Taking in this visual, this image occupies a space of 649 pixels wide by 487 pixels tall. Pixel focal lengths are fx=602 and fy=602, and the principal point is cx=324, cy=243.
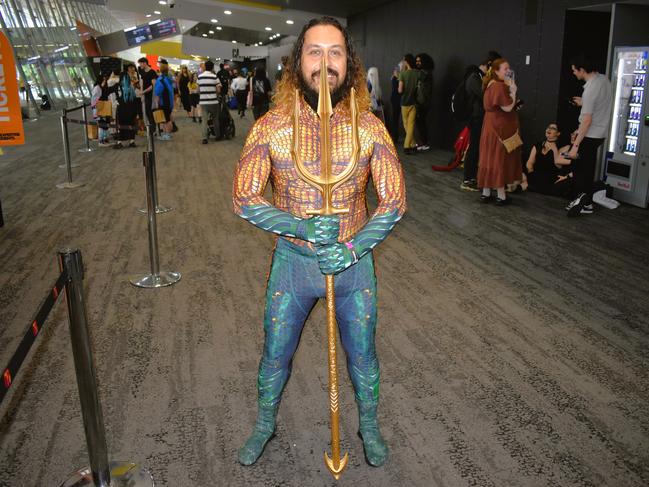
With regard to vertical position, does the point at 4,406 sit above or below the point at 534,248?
above

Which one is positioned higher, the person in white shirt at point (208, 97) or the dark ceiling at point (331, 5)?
the dark ceiling at point (331, 5)

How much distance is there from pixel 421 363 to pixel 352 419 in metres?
0.65

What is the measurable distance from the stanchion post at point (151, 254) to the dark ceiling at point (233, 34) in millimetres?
28103

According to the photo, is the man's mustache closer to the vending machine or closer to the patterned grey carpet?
the patterned grey carpet

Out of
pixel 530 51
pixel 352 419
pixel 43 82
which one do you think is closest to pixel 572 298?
pixel 352 419

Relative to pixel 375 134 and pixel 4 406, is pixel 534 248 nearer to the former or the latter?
pixel 375 134

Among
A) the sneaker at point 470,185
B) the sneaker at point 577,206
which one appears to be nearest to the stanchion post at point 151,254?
the sneaker at point 577,206

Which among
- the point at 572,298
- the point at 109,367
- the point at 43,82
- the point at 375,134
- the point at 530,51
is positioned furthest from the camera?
the point at 43,82

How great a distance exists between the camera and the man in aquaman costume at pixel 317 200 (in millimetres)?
1860

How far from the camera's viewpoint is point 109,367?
3.15 metres

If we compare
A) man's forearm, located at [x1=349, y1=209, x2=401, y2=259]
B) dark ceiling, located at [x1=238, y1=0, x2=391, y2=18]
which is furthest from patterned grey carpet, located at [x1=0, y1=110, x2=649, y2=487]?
dark ceiling, located at [x1=238, y1=0, x2=391, y2=18]

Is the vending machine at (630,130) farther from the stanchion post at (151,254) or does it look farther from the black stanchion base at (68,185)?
the black stanchion base at (68,185)

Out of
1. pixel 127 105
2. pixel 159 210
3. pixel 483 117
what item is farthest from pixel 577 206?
pixel 127 105

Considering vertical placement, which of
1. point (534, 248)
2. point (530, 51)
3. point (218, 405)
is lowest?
point (534, 248)
